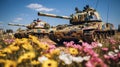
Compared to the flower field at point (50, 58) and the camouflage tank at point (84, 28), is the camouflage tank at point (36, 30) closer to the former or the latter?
the camouflage tank at point (84, 28)

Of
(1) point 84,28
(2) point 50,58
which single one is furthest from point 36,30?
(2) point 50,58

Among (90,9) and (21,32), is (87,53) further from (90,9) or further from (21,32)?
(21,32)

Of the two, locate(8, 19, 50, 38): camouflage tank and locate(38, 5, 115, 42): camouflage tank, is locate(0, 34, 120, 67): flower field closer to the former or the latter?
locate(38, 5, 115, 42): camouflage tank

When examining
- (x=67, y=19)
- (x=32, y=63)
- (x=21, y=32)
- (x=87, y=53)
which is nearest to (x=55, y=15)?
(x=67, y=19)

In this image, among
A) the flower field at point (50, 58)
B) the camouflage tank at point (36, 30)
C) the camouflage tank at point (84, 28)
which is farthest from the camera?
the camouflage tank at point (36, 30)

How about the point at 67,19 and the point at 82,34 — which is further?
the point at 67,19

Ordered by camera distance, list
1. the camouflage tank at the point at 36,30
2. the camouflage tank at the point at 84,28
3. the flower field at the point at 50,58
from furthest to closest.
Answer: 1. the camouflage tank at the point at 36,30
2. the camouflage tank at the point at 84,28
3. the flower field at the point at 50,58

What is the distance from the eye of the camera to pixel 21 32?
67.3 ft

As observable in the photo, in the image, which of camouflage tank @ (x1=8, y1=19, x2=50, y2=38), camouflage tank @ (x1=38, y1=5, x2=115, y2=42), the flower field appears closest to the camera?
the flower field

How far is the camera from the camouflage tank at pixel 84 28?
1239cm

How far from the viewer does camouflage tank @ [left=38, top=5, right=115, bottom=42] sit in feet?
40.7

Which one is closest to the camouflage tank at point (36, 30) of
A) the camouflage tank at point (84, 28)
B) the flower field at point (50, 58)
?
the camouflage tank at point (84, 28)

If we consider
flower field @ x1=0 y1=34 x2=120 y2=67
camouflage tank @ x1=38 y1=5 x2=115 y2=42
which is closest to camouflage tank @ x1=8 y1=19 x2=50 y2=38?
camouflage tank @ x1=38 y1=5 x2=115 y2=42

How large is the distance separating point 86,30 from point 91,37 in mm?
633
